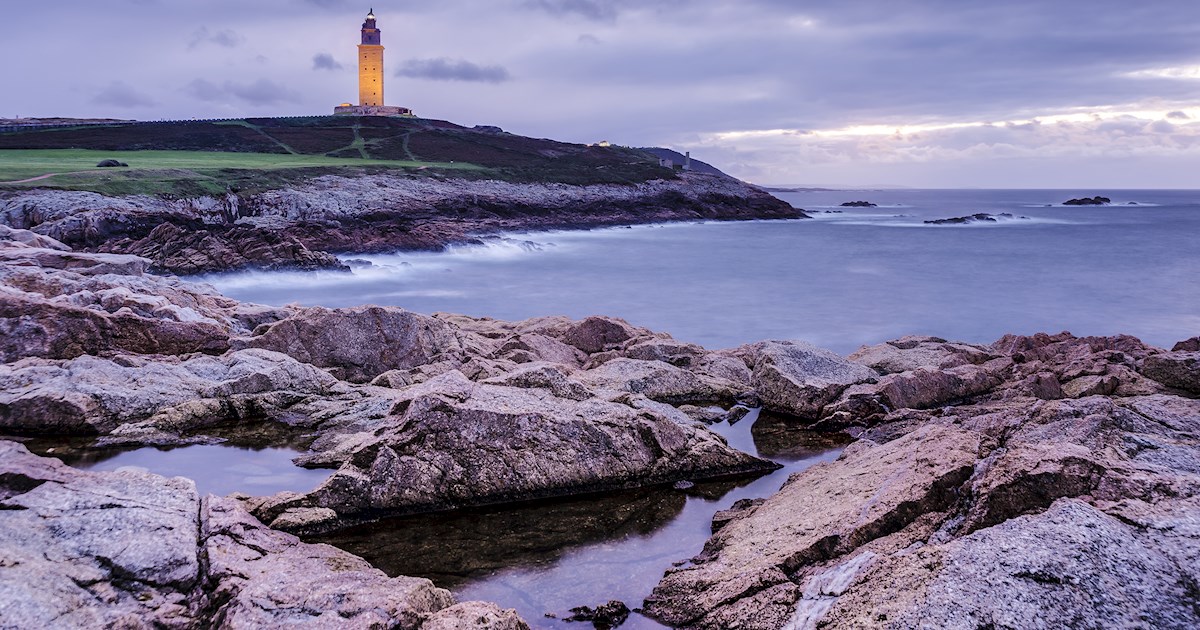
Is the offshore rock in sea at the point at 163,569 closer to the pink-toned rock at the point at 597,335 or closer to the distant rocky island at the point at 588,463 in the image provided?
the distant rocky island at the point at 588,463

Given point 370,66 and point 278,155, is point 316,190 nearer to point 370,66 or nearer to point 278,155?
point 278,155

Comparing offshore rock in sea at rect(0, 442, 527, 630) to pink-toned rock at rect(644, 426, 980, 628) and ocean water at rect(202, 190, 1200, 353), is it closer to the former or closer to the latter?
pink-toned rock at rect(644, 426, 980, 628)

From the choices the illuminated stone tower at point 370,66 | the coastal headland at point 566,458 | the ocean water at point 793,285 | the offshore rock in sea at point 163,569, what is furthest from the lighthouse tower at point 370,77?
the offshore rock in sea at point 163,569

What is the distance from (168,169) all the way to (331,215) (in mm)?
8975

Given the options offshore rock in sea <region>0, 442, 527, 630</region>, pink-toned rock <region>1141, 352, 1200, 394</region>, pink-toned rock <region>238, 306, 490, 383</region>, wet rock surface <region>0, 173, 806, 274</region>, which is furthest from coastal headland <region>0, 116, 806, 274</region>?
pink-toned rock <region>1141, 352, 1200, 394</region>

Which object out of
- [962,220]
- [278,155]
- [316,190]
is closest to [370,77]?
[278,155]

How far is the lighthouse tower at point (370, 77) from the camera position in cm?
10900

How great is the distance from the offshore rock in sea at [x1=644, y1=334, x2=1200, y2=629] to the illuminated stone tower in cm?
11310

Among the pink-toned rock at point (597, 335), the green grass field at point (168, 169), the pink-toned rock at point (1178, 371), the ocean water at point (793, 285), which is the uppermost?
the green grass field at point (168, 169)

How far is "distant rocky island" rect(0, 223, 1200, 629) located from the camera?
14.4ft

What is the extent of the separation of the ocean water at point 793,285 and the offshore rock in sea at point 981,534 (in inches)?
604

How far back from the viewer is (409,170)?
6012 cm

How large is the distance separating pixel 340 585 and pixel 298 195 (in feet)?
144

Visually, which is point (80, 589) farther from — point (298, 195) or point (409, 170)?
point (409, 170)
